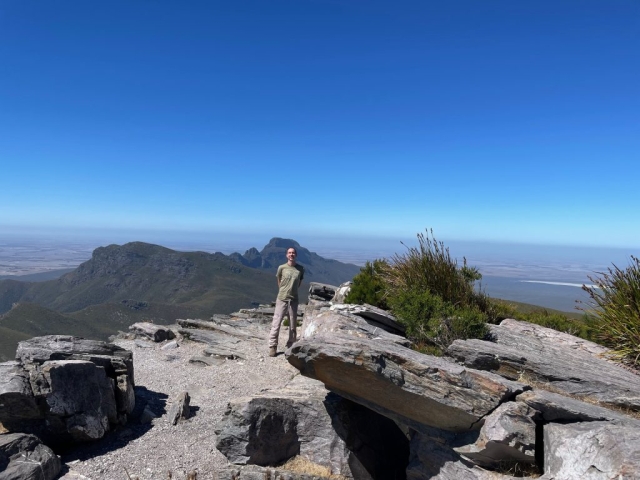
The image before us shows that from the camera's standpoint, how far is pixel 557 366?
29.9 feet

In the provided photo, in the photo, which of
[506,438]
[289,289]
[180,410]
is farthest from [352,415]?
[289,289]

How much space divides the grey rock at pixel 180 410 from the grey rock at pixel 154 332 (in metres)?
8.69

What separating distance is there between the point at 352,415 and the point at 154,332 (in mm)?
13760

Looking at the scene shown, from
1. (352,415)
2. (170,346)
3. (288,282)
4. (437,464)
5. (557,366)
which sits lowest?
(170,346)

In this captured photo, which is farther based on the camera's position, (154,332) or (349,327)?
(154,332)

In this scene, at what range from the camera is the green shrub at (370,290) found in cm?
1575

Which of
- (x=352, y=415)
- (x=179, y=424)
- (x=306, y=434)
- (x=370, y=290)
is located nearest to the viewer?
(x=306, y=434)

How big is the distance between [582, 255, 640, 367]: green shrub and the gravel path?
9.63m

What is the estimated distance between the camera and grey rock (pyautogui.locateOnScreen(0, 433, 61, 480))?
28.5ft

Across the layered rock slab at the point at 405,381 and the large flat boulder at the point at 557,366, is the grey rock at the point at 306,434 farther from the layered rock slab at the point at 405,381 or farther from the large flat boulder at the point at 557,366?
the large flat boulder at the point at 557,366

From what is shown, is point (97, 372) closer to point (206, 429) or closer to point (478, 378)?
point (206, 429)

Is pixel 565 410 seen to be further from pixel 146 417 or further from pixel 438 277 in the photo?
pixel 146 417

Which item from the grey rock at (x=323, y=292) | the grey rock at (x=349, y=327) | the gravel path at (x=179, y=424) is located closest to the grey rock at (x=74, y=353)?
the gravel path at (x=179, y=424)

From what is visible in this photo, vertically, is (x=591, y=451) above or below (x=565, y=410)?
below
